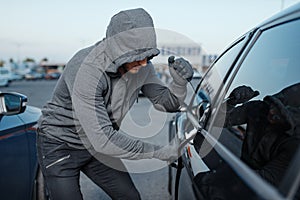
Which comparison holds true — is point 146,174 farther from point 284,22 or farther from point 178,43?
point 284,22

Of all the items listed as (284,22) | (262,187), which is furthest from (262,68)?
(262,187)

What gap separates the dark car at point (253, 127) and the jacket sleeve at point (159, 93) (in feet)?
0.80

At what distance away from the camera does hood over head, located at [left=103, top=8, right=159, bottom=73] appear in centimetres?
161

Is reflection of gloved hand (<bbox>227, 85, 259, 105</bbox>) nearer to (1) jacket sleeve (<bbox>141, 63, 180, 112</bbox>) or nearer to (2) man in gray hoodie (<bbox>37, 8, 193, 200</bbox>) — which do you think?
(2) man in gray hoodie (<bbox>37, 8, 193, 200</bbox>)

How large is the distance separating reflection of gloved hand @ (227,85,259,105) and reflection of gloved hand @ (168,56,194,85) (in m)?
0.33

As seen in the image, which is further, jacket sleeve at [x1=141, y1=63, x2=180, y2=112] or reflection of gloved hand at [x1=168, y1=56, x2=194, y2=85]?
jacket sleeve at [x1=141, y1=63, x2=180, y2=112]

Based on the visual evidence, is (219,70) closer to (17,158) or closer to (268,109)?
(268,109)

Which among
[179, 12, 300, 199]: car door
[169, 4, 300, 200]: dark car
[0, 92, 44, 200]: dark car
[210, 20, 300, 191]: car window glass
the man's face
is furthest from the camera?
[0, 92, 44, 200]: dark car

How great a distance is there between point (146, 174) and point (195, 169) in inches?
102

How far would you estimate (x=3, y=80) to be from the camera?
86.1 ft

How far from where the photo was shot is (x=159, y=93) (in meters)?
2.25

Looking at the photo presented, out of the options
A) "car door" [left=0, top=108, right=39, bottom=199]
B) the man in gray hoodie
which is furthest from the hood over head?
"car door" [left=0, top=108, right=39, bottom=199]

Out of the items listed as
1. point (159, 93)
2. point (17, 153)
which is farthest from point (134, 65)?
point (17, 153)

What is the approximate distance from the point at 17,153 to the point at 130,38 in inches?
56.9
